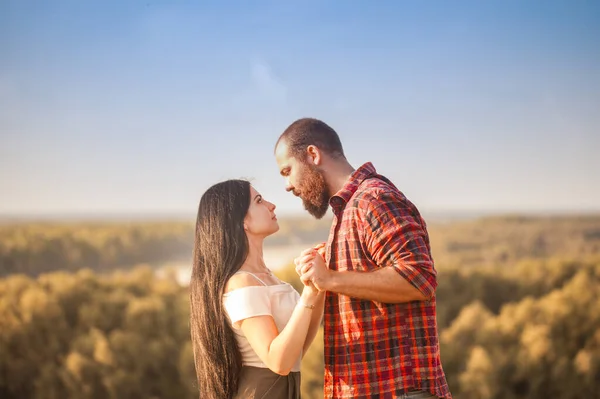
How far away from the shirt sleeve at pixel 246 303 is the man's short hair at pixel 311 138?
0.42 meters

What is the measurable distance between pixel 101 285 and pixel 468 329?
16.7 feet

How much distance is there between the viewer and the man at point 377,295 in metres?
1.58

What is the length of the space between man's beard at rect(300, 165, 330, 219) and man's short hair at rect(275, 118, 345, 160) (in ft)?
0.20

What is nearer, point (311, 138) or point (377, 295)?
point (377, 295)

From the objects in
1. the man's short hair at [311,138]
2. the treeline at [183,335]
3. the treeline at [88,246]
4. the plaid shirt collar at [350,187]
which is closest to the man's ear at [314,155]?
the man's short hair at [311,138]

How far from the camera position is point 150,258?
9.53 m

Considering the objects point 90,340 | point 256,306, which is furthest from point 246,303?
point 90,340

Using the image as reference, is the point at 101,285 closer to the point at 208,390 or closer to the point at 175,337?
the point at 175,337

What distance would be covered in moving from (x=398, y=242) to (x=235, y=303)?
0.50 meters

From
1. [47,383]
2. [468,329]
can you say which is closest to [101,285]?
[47,383]

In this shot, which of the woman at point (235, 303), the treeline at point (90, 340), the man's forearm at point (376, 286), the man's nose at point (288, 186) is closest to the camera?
the man's forearm at point (376, 286)

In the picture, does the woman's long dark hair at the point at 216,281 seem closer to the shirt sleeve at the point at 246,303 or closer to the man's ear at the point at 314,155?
the shirt sleeve at the point at 246,303

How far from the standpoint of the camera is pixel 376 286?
5.13 ft

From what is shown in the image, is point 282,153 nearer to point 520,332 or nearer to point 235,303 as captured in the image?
point 235,303
